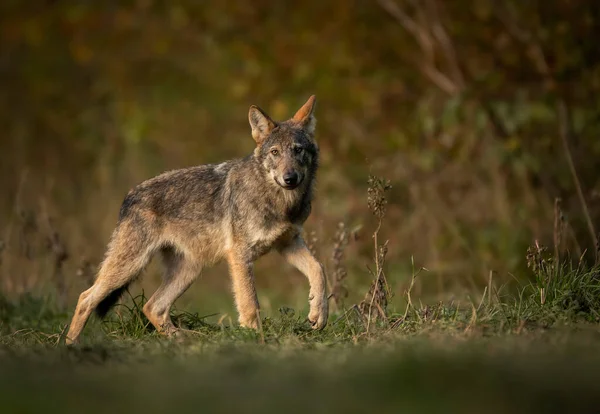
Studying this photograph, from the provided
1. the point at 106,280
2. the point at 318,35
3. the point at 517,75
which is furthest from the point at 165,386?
the point at 318,35

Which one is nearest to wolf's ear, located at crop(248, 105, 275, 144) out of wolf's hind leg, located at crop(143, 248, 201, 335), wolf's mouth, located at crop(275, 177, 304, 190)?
wolf's mouth, located at crop(275, 177, 304, 190)

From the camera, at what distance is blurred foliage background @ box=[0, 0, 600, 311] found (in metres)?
10.3

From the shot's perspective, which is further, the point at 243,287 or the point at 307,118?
the point at 307,118

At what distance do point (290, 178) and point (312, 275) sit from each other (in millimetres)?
791

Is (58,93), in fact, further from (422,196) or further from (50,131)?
(422,196)

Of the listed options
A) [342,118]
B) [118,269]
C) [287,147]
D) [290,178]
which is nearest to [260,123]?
[287,147]

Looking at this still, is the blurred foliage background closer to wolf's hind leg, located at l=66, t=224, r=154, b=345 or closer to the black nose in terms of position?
wolf's hind leg, located at l=66, t=224, r=154, b=345

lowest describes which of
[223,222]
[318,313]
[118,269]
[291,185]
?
[318,313]

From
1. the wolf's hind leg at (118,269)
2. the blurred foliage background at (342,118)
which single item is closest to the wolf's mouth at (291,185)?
the blurred foliage background at (342,118)

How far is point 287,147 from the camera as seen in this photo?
720 cm

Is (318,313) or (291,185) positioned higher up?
(291,185)

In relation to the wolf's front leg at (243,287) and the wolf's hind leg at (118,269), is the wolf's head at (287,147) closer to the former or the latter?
the wolf's front leg at (243,287)

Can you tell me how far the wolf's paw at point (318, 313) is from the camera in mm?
6508

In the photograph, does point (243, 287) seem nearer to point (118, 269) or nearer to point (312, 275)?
point (312, 275)
